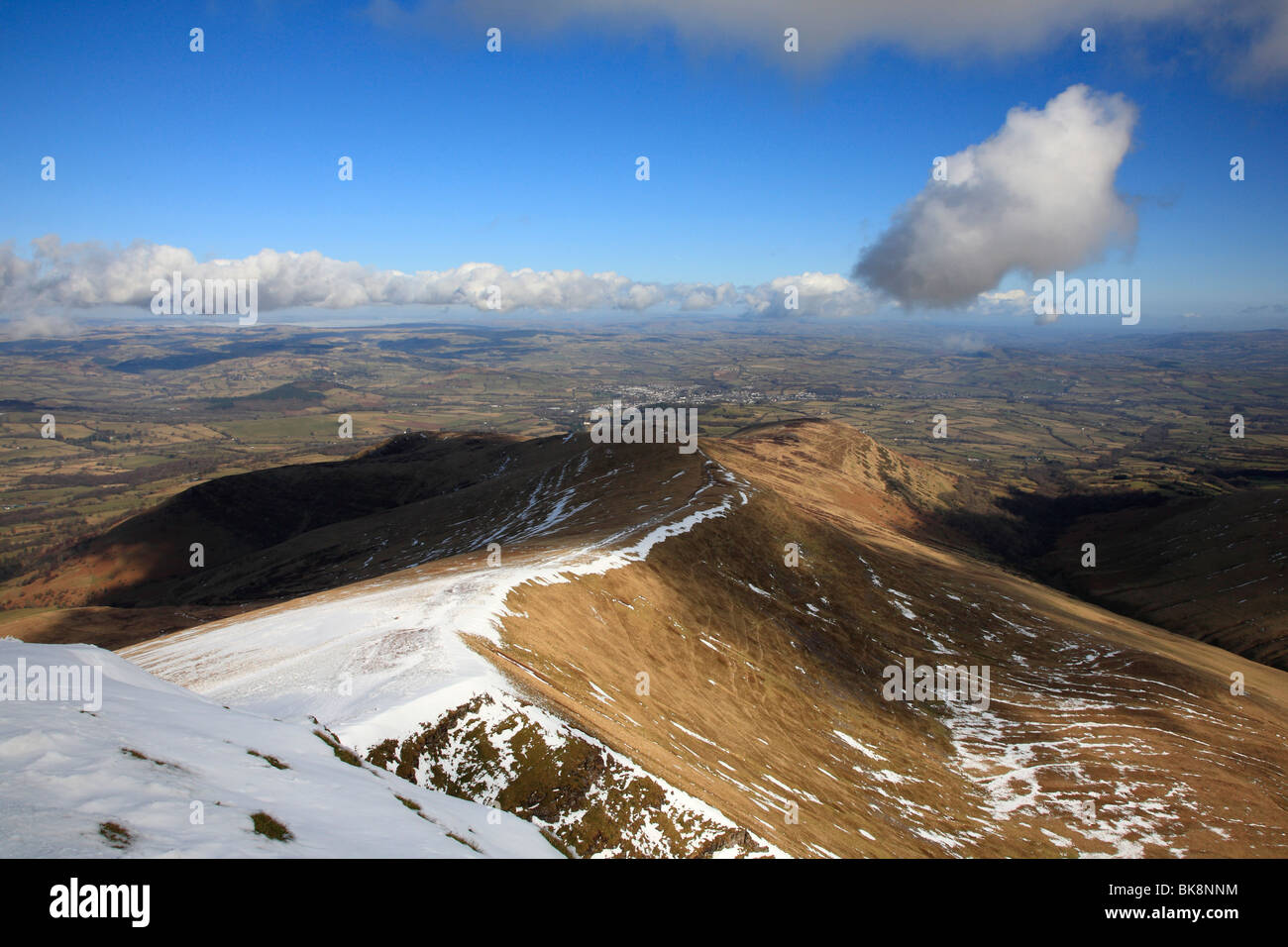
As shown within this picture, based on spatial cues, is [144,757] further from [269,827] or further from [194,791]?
[269,827]

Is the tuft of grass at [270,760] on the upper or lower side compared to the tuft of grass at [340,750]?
upper

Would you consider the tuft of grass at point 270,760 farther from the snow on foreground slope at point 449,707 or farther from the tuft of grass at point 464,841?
the tuft of grass at point 464,841

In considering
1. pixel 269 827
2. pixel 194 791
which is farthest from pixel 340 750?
pixel 269 827

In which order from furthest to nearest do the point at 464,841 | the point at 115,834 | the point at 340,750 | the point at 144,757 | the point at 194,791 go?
the point at 340,750, the point at 464,841, the point at 144,757, the point at 194,791, the point at 115,834

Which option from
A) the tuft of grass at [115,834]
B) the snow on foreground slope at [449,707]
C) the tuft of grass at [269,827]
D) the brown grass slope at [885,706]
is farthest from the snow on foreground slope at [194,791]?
the brown grass slope at [885,706]

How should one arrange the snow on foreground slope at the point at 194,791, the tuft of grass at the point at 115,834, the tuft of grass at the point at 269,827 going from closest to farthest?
the tuft of grass at the point at 115,834, the snow on foreground slope at the point at 194,791, the tuft of grass at the point at 269,827

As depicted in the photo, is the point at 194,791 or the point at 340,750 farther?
the point at 340,750

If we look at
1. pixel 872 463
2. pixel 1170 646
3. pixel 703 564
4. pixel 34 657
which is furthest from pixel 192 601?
pixel 872 463
